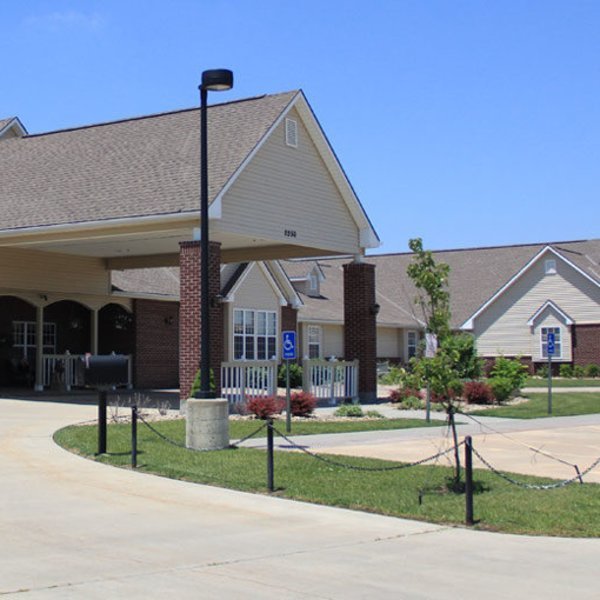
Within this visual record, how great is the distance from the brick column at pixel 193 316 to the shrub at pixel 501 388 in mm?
9972

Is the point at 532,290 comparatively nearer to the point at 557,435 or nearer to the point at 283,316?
the point at 283,316

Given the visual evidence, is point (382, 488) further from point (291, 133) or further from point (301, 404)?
point (291, 133)

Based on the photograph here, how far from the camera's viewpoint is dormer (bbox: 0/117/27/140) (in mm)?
33938

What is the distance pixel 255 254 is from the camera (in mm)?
29844

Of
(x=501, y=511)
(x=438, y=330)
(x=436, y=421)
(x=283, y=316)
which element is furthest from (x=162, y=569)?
(x=283, y=316)

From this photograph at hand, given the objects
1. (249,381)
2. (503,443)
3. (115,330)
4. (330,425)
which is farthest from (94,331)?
(503,443)

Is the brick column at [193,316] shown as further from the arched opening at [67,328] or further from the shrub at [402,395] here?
the arched opening at [67,328]

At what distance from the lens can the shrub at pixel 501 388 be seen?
29359 millimetres

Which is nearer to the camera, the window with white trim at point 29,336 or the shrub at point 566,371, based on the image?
the window with white trim at point 29,336

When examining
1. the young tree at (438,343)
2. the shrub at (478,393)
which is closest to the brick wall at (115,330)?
the shrub at (478,393)

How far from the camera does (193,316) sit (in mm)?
22594

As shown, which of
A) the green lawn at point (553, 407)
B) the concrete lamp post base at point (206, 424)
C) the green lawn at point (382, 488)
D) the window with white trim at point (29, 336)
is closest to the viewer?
the green lawn at point (382, 488)

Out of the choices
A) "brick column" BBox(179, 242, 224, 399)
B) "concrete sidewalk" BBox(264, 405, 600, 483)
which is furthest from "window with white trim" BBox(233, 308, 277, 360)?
"concrete sidewalk" BBox(264, 405, 600, 483)

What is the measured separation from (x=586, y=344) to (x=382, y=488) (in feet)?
130
